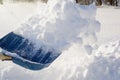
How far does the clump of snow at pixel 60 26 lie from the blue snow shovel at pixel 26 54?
0.23ft

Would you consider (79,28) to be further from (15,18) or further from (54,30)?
(15,18)

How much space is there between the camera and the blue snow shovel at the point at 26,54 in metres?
4.35

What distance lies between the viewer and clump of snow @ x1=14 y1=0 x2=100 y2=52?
4.48 metres

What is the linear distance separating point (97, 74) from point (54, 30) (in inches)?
30.4

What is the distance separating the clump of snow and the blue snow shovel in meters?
0.07

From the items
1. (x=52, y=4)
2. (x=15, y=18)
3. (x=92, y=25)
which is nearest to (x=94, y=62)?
(x=92, y=25)

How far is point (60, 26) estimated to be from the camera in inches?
179

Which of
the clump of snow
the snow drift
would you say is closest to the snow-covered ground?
the snow drift

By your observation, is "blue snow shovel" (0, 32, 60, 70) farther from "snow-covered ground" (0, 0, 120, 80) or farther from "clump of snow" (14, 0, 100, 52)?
"snow-covered ground" (0, 0, 120, 80)

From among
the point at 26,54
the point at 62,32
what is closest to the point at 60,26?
the point at 62,32

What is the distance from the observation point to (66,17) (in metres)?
4.58

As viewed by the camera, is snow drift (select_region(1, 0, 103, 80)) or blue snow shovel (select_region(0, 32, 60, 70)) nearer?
blue snow shovel (select_region(0, 32, 60, 70))

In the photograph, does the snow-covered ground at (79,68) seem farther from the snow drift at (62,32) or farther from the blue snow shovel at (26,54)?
the blue snow shovel at (26,54)

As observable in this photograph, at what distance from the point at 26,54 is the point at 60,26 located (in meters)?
0.54
